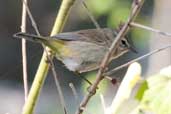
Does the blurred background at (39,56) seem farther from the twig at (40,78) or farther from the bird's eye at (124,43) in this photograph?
the twig at (40,78)

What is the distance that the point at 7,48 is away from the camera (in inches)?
212

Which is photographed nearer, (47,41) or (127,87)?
(127,87)

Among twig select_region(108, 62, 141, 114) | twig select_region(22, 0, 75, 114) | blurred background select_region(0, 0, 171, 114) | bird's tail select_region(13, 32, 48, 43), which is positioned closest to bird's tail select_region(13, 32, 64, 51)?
bird's tail select_region(13, 32, 48, 43)

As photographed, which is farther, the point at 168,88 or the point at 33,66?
the point at 33,66

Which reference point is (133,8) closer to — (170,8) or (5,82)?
(170,8)

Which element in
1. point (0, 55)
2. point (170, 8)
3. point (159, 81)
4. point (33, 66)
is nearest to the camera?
point (159, 81)

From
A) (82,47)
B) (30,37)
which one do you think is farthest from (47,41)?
(82,47)

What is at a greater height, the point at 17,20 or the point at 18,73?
the point at 17,20

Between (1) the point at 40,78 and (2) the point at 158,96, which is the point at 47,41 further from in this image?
(2) the point at 158,96

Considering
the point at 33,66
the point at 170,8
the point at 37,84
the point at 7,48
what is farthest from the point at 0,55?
the point at 37,84

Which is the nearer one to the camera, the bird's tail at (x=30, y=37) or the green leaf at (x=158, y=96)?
the green leaf at (x=158, y=96)

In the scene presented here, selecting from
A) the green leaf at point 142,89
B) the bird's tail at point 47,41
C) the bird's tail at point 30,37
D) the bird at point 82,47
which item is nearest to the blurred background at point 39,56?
the bird at point 82,47

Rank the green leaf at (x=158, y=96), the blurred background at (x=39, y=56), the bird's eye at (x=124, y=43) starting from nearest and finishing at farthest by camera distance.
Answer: the green leaf at (x=158, y=96), the bird's eye at (x=124, y=43), the blurred background at (x=39, y=56)

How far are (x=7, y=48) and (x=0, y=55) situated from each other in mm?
88
